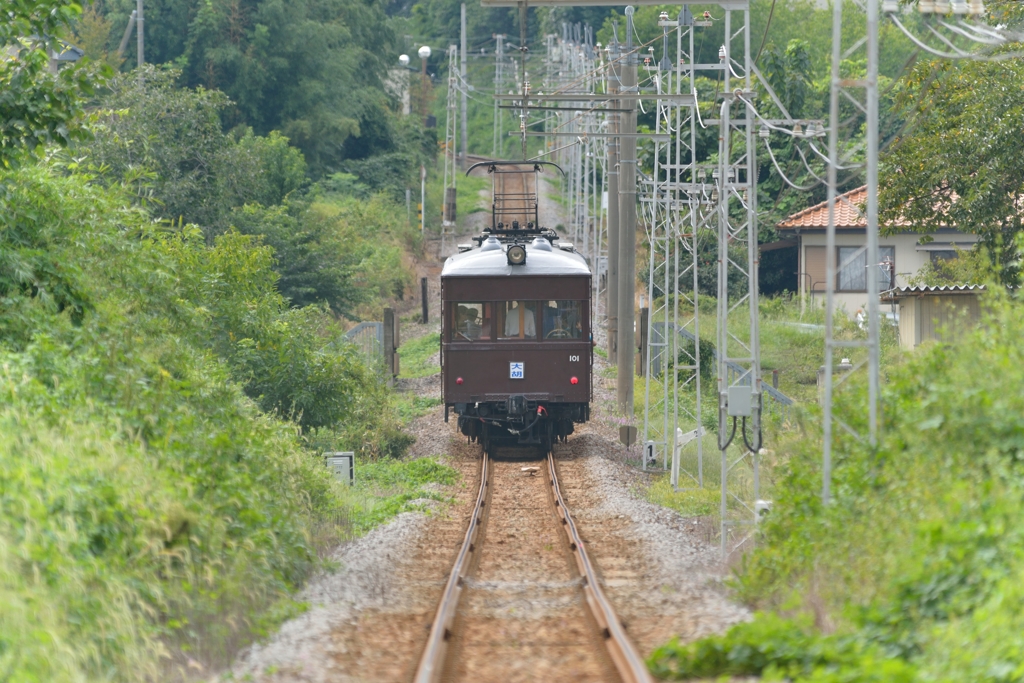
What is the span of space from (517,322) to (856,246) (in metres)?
20.9

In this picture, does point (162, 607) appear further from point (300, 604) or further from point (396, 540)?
point (396, 540)

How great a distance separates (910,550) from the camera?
7.08 meters

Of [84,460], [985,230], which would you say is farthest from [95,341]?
[985,230]

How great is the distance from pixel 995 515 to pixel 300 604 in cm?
493

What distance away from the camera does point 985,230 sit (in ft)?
63.9

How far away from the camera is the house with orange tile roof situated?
112 ft

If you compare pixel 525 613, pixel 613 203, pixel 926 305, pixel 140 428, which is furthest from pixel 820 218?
pixel 140 428

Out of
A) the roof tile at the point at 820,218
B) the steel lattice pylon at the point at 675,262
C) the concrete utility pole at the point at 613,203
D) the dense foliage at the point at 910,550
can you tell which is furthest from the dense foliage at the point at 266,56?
the dense foliage at the point at 910,550

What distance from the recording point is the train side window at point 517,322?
59.7 feet

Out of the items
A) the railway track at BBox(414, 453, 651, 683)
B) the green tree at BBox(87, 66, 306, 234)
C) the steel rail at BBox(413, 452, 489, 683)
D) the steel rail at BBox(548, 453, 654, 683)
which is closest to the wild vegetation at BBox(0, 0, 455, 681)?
the steel rail at BBox(413, 452, 489, 683)

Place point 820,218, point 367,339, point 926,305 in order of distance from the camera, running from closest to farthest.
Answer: point 926,305 < point 367,339 < point 820,218

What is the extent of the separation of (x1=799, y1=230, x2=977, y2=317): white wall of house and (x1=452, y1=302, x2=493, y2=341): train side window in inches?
654

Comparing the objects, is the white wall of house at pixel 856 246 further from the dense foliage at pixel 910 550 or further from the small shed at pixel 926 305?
the dense foliage at pixel 910 550

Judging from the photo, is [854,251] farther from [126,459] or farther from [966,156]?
[126,459]
